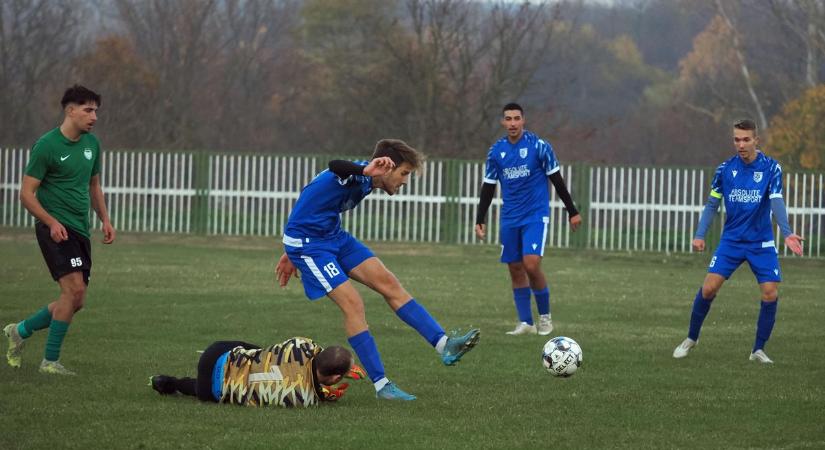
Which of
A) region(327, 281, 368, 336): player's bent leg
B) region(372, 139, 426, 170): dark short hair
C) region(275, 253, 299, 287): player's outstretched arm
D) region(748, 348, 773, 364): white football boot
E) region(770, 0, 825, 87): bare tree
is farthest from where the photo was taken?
region(770, 0, 825, 87): bare tree

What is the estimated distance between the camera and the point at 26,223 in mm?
30047

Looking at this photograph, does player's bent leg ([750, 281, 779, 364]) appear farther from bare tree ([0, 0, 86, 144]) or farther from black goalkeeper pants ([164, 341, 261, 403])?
bare tree ([0, 0, 86, 144])

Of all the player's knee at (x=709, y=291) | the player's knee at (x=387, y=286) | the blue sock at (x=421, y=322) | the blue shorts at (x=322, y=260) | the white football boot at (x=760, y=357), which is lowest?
the white football boot at (x=760, y=357)

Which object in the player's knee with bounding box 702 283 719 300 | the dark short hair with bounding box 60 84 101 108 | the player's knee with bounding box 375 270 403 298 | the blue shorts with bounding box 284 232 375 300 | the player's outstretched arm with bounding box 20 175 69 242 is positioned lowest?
the player's knee with bounding box 702 283 719 300

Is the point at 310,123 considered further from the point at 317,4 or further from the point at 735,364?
the point at 735,364

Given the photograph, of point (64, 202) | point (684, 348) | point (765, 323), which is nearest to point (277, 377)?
point (64, 202)

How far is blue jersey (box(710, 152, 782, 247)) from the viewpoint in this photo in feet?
37.5

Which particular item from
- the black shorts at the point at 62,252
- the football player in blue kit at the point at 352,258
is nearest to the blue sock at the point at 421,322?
the football player in blue kit at the point at 352,258

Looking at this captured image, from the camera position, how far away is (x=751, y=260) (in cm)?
1145

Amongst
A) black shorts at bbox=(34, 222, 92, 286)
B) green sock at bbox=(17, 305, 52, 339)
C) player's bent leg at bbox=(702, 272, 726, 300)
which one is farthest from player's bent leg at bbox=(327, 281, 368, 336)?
player's bent leg at bbox=(702, 272, 726, 300)

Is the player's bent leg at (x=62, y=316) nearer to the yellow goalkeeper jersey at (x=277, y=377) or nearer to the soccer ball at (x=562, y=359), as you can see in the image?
the yellow goalkeeper jersey at (x=277, y=377)

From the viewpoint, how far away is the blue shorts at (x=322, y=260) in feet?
29.7

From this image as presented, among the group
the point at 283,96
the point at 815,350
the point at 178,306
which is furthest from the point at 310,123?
the point at 815,350

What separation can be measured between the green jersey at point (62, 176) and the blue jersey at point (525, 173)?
15.9 ft
